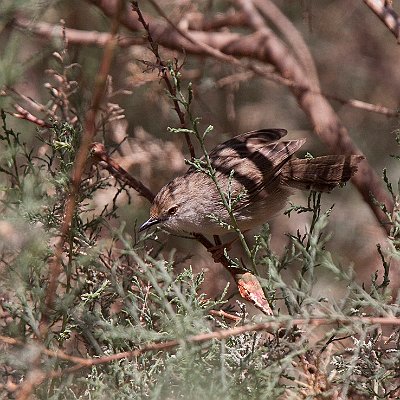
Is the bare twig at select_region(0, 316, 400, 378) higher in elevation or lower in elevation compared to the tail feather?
higher

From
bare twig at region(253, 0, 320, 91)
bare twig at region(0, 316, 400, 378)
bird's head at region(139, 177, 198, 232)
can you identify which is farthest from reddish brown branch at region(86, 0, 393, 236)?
bare twig at region(0, 316, 400, 378)

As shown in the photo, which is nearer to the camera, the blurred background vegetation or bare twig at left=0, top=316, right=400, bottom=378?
bare twig at left=0, top=316, right=400, bottom=378

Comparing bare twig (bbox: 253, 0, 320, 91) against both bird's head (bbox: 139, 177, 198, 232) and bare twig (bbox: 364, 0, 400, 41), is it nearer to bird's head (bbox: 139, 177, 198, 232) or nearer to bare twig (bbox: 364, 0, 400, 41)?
bird's head (bbox: 139, 177, 198, 232)

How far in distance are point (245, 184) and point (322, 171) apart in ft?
1.54

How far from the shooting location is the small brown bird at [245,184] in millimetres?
3883

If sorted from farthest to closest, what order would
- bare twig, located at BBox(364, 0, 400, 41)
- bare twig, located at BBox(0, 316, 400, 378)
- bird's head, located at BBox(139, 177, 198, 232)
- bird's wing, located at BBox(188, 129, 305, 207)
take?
bird's wing, located at BBox(188, 129, 305, 207) → bird's head, located at BBox(139, 177, 198, 232) → bare twig, located at BBox(364, 0, 400, 41) → bare twig, located at BBox(0, 316, 400, 378)

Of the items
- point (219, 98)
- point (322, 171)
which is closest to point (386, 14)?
point (322, 171)

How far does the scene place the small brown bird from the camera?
3.88 metres

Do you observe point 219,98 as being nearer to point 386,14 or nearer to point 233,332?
point 386,14

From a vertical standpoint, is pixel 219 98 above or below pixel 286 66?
below

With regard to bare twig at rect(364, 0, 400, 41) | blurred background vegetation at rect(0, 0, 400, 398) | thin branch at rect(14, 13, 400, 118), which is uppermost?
bare twig at rect(364, 0, 400, 41)

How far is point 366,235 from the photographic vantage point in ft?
18.3

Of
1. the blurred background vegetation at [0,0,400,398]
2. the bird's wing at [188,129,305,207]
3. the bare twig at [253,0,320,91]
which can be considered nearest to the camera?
the bird's wing at [188,129,305,207]

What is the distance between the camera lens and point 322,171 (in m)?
3.78
